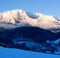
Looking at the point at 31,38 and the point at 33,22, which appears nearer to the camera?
the point at 31,38

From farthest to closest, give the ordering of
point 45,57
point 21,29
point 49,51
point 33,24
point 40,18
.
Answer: point 40,18 → point 33,24 → point 21,29 → point 49,51 → point 45,57

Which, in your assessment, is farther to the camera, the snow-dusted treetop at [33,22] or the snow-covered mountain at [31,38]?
the snow-dusted treetop at [33,22]

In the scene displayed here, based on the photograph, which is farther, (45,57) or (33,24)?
(33,24)

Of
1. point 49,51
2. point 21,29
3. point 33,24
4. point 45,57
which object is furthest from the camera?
point 33,24

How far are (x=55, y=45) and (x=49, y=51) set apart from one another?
60cm

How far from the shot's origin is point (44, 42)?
32.0 feet

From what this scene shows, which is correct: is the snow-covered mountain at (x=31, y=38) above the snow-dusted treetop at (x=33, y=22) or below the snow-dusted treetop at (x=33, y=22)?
below

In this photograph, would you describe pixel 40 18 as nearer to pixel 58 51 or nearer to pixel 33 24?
pixel 33 24

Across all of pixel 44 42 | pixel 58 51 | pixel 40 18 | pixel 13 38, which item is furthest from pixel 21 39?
pixel 40 18

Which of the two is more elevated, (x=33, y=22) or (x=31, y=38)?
(x=33, y=22)

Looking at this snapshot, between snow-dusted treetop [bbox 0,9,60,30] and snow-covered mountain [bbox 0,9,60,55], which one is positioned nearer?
snow-covered mountain [bbox 0,9,60,55]

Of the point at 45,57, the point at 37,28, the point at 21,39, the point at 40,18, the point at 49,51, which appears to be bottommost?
the point at 45,57

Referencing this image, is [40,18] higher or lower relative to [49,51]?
higher

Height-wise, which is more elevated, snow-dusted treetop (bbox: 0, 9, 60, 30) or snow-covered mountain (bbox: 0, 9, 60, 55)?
snow-dusted treetop (bbox: 0, 9, 60, 30)
